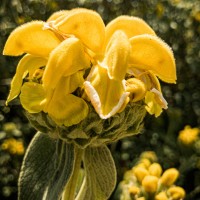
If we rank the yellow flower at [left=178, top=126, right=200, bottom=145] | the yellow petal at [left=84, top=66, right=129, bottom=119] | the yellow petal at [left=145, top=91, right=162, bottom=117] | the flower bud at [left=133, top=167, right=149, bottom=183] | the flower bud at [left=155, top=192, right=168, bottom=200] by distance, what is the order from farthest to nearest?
the yellow flower at [left=178, top=126, right=200, bottom=145] → the flower bud at [left=133, top=167, right=149, bottom=183] → the flower bud at [left=155, top=192, right=168, bottom=200] → the yellow petal at [left=145, top=91, right=162, bottom=117] → the yellow petal at [left=84, top=66, right=129, bottom=119]

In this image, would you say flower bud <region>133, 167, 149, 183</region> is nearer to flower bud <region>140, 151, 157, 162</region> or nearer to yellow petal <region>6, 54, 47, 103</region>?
flower bud <region>140, 151, 157, 162</region>

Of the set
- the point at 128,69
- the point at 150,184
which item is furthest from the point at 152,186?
the point at 128,69

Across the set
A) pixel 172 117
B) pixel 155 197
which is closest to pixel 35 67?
pixel 155 197

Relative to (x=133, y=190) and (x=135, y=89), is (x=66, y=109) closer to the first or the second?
(x=135, y=89)

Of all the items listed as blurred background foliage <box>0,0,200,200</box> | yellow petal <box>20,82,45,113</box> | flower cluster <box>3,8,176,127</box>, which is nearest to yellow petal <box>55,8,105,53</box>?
flower cluster <box>3,8,176,127</box>

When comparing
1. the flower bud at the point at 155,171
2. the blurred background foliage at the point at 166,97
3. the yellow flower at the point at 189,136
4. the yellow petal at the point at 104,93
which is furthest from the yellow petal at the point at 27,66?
the yellow flower at the point at 189,136

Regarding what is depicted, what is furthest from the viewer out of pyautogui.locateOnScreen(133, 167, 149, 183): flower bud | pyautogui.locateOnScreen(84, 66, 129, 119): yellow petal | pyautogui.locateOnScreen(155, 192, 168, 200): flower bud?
pyautogui.locateOnScreen(133, 167, 149, 183): flower bud
